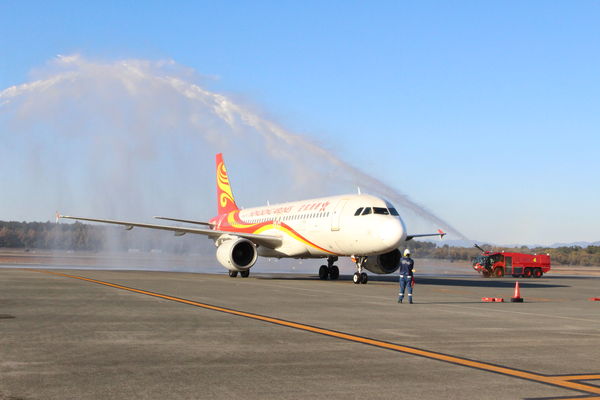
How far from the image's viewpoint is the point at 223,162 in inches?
2024

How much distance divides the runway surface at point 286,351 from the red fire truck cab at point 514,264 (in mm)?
35398

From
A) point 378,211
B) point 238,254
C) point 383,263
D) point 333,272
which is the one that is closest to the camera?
point 378,211

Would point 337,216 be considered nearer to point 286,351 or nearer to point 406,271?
point 406,271

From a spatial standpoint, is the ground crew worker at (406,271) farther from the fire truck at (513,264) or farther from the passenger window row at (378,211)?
the fire truck at (513,264)

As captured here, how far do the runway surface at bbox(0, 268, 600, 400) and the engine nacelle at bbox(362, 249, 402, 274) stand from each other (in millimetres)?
15482

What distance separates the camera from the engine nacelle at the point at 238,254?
36.2 metres

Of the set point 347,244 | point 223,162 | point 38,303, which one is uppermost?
point 223,162

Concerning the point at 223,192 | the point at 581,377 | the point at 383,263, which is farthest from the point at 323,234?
the point at 581,377

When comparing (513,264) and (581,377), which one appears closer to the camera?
(581,377)

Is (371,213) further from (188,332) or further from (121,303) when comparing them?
(188,332)

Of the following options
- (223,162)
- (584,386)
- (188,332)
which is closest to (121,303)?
(188,332)

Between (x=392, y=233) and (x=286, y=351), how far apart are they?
1977 centimetres

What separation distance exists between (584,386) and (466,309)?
1097 cm

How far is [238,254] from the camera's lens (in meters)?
36.8
